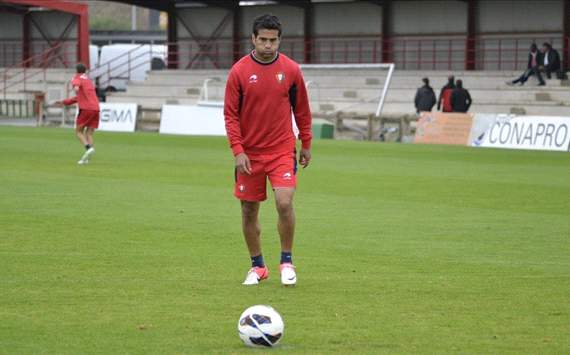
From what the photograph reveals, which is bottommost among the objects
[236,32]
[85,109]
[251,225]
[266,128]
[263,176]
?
[251,225]

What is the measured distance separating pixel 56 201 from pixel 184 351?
10.3 meters

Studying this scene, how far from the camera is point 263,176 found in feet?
33.6

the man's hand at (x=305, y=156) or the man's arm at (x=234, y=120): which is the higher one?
the man's arm at (x=234, y=120)

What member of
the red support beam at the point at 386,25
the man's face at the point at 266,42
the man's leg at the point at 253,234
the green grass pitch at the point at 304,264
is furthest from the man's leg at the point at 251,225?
the red support beam at the point at 386,25

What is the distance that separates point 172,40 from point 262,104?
48.8 metres

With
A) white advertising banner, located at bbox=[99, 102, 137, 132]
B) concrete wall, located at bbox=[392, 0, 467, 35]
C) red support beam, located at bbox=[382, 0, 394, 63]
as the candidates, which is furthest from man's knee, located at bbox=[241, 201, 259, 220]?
red support beam, located at bbox=[382, 0, 394, 63]

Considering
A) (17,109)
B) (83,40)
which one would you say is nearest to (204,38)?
(83,40)

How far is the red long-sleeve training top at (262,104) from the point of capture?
10.0 meters

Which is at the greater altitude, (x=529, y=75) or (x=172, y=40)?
(x=172, y=40)

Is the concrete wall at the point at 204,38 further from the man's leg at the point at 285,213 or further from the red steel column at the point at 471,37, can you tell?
the man's leg at the point at 285,213

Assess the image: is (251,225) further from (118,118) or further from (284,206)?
(118,118)

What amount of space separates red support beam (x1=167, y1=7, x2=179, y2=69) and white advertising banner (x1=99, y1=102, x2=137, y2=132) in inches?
475

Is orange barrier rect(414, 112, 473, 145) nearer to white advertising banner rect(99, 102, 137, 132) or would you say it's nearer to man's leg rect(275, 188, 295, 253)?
white advertising banner rect(99, 102, 137, 132)

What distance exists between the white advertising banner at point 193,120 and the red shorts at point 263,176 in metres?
30.4
